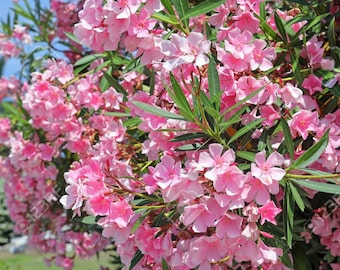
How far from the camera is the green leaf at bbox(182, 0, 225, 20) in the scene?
1285 mm

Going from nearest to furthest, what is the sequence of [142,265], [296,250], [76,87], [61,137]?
[142,265]
[296,250]
[76,87]
[61,137]

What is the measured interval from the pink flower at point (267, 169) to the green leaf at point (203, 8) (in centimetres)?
35

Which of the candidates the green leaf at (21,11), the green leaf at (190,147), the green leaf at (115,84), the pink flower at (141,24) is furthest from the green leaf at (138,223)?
the green leaf at (21,11)

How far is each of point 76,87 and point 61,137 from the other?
0.33 m

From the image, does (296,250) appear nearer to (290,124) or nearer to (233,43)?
(290,124)

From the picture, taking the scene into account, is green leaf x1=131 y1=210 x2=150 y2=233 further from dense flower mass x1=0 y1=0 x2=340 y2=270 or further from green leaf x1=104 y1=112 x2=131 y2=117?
green leaf x1=104 y1=112 x2=131 y2=117

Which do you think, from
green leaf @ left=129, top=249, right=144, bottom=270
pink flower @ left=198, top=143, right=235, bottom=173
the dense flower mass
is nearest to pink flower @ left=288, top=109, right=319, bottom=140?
the dense flower mass

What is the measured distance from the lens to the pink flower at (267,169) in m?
1.09

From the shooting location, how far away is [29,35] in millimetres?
2912

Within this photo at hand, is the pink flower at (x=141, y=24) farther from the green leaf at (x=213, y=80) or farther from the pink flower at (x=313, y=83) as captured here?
the pink flower at (x=313, y=83)

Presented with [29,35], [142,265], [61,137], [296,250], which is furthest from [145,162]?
[29,35]

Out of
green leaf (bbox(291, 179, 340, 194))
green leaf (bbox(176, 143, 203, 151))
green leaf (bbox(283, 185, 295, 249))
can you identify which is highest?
green leaf (bbox(176, 143, 203, 151))

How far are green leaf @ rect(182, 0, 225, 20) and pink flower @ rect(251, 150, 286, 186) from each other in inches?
13.7

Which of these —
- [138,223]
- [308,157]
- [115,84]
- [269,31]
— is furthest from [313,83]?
[115,84]
